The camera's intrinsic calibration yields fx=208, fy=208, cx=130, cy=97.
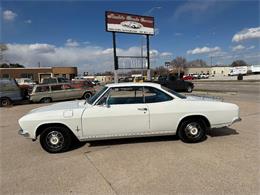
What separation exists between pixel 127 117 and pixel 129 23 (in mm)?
17153

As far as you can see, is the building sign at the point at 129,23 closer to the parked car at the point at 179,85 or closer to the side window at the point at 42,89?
the parked car at the point at 179,85

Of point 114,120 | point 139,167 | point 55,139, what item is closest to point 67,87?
point 55,139

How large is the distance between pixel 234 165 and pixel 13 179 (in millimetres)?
3921

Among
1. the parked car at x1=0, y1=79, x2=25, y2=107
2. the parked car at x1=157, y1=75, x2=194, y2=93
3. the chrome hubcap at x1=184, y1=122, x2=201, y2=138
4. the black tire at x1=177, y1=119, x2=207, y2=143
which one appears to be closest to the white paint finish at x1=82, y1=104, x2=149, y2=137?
the black tire at x1=177, y1=119, x2=207, y2=143

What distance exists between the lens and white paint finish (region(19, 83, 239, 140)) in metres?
4.60

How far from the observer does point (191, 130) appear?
4969 mm

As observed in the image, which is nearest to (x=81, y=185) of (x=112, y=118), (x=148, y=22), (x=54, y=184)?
(x=54, y=184)

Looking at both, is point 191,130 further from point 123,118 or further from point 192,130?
point 123,118

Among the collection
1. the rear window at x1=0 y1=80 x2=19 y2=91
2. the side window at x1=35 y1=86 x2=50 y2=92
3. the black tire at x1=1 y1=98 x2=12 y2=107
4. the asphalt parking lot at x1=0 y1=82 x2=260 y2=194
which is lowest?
the asphalt parking lot at x1=0 y1=82 x2=260 y2=194

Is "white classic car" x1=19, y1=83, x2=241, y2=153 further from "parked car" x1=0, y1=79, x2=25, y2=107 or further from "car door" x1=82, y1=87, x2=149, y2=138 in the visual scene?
"parked car" x1=0, y1=79, x2=25, y2=107

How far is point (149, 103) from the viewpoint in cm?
488

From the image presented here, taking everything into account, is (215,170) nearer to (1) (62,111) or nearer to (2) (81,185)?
(2) (81,185)

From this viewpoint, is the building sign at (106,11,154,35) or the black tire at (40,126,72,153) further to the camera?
the building sign at (106,11,154,35)

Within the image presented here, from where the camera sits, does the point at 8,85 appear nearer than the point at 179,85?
Yes
